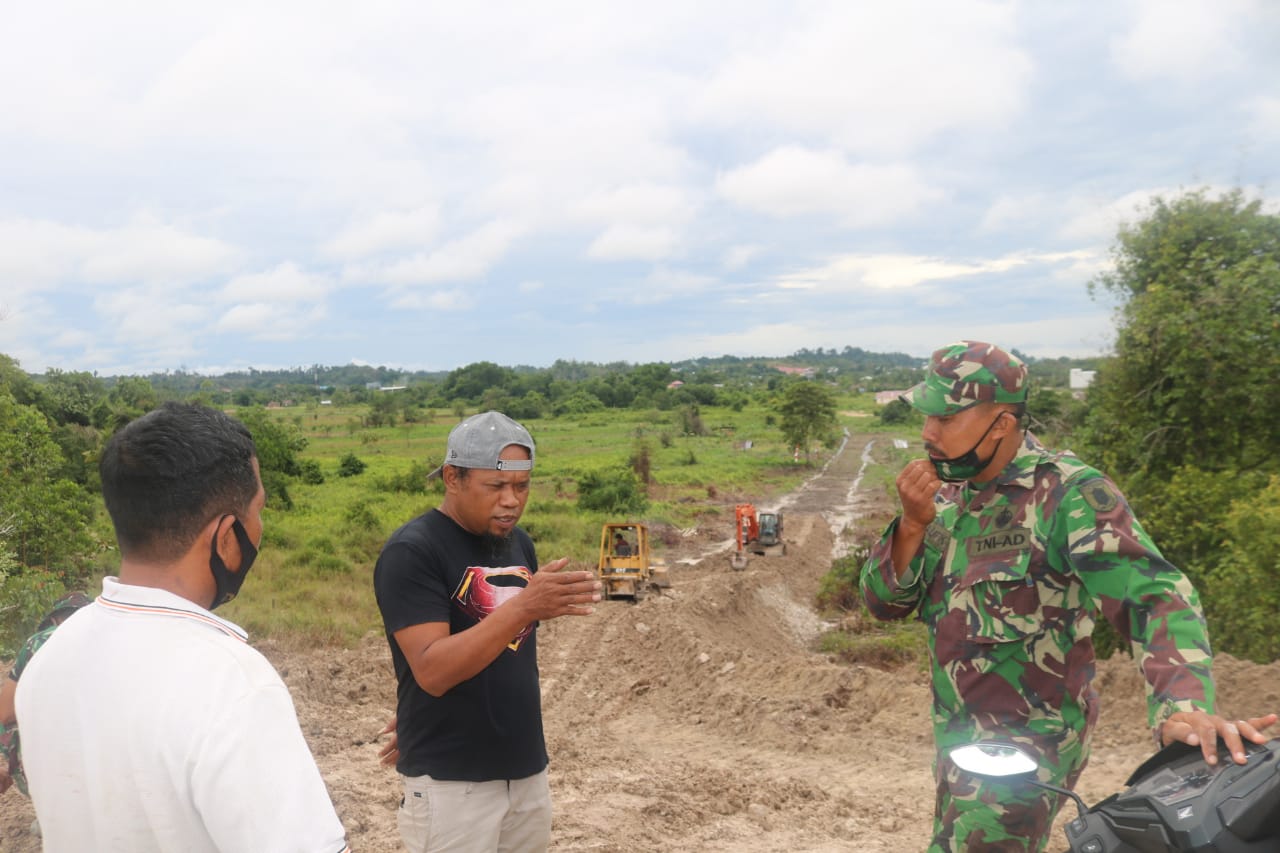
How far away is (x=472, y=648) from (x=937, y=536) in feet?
4.89

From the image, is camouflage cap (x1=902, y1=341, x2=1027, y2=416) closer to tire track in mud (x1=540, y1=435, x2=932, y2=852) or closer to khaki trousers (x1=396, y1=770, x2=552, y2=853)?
khaki trousers (x1=396, y1=770, x2=552, y2=853)

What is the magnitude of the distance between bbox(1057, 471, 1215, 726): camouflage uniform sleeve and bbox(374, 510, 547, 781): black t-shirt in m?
1.67

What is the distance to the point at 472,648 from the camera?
230cm

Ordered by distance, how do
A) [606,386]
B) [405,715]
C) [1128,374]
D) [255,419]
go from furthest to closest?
1. [606,386]
2. [255,419]
3. [1128,374]
4. [405,715]

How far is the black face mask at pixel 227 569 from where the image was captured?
1.50 meters

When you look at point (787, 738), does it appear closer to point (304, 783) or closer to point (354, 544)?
point (304, 783)

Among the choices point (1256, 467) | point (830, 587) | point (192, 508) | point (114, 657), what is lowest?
point (830, 587)

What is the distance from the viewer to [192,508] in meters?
1.46

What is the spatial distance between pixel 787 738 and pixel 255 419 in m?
25.1

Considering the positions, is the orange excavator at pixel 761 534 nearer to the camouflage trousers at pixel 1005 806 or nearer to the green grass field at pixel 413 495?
the green grass field at pixel 413 495

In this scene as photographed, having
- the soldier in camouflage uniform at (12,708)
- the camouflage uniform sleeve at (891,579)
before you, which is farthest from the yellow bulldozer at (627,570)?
the soldier in camouflage uniform at (12,708)

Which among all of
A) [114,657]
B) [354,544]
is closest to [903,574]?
[114,657]

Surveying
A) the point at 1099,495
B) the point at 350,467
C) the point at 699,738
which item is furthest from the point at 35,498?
the point at 350,467

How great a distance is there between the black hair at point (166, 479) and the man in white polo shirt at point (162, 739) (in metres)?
0.03
